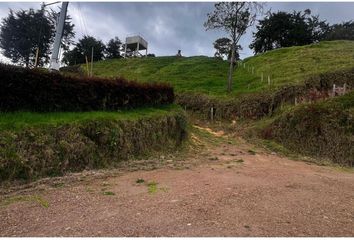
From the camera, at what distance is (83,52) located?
53.3 m

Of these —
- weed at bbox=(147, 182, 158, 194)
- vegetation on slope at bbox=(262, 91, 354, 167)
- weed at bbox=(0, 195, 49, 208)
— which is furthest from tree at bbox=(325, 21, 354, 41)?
weed at bbox=(0, 195, 49, 208)

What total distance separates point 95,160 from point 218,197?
4.41m

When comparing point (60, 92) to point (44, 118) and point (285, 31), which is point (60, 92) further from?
point (285, 31)

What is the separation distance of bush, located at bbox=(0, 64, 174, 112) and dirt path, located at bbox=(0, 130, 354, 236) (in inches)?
142

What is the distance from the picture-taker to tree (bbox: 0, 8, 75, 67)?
41.8 m

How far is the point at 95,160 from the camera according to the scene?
29.9 ft

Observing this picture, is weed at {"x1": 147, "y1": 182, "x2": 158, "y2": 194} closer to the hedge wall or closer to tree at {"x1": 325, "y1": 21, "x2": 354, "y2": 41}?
the hedge wall

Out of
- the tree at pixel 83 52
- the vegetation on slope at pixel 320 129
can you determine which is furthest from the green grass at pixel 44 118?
the tree at pixel 83 52

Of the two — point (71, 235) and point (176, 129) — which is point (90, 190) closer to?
point (71, 235)

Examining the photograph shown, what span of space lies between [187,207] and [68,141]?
4.51 metres

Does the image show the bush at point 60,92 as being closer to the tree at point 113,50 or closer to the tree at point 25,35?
the tree at point 25,35

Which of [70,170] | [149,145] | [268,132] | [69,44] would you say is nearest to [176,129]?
[149,145]

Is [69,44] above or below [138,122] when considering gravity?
above

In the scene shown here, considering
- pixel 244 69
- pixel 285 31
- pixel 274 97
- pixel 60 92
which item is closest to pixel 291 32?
pixel 285 31
